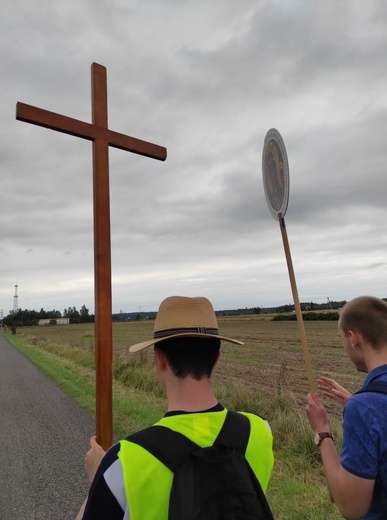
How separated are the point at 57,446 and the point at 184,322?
536 cm

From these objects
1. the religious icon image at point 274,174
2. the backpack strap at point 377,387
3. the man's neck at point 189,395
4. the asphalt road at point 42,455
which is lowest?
the asphalt road at point 42,455

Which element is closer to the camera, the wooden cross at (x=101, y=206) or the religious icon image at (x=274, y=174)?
the wooden cross at (x=101, y=206)

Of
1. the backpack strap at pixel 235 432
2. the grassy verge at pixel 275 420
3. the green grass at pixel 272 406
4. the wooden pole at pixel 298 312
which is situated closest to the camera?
the backpack strap at pixel 235 432

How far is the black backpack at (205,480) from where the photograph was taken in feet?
3.58

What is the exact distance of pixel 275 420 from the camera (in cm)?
599

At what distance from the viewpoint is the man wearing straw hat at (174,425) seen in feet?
3.60

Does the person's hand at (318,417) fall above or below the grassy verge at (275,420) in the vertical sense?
above

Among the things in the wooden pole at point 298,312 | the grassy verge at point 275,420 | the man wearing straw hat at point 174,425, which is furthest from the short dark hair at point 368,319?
the grassy verge at point 275,420

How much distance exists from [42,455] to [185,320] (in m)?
5.08

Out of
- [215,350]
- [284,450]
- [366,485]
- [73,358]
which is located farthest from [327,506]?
[73,358]

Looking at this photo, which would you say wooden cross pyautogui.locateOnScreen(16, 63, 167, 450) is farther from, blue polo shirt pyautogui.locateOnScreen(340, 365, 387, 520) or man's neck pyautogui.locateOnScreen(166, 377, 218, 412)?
blue polo shirt pyautogui.locateOnScreen(340, 365, 387, 520)

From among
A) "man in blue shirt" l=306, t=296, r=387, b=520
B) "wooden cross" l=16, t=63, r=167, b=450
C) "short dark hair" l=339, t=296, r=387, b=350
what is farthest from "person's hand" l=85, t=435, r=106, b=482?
"short dark hair" l=339, t=296, r=387, b=350

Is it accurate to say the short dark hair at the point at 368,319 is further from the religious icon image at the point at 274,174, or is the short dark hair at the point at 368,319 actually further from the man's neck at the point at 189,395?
the religious icon image at the point at 274,174

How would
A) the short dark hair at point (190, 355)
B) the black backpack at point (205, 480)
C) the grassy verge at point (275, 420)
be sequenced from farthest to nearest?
the grassy verge at point (275, 420) < the short dark hair at point (190, 355) < the black backpack at point (205, 480)
